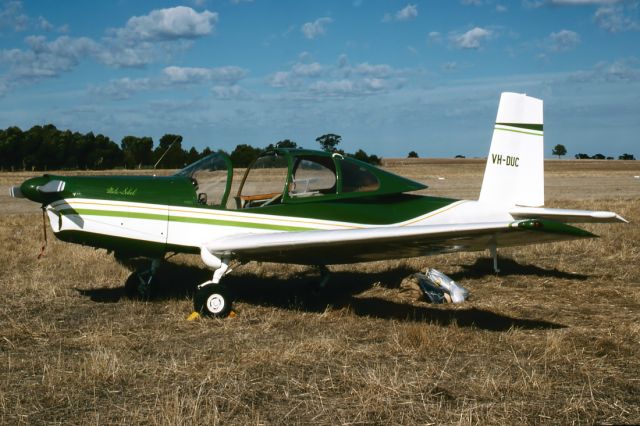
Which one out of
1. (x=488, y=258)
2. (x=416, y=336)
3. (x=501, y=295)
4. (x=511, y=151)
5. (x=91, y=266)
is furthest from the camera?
(x=488, y=258)

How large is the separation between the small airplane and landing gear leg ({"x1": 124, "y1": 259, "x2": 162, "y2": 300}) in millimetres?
12

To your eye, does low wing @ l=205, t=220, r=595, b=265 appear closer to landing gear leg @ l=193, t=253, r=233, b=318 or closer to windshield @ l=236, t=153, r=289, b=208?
landing gear leg @ l=193, t=253, r=233, b=318

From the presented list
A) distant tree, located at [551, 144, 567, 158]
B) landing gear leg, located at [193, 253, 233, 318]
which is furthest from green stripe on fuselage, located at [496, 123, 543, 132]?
distant tree, located at [551, 144, 567, 158]

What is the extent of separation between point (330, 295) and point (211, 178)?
86.0 inches

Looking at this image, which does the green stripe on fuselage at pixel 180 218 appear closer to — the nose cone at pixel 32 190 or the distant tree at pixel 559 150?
the nose cone at pixel 32 190

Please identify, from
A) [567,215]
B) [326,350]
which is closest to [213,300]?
[326,350]

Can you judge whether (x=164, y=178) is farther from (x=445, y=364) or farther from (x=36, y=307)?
(x=445, y=364)

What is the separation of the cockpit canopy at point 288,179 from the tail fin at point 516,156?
1.62m

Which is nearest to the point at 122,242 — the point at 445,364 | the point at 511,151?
the point at 445,364

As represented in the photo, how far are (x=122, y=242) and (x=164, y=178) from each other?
2.81 ft

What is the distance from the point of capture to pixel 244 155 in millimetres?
7934

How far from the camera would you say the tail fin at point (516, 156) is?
28.2ft

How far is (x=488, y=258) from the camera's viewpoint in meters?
10.5

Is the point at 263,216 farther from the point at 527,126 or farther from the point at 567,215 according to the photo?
the point at 527,126
